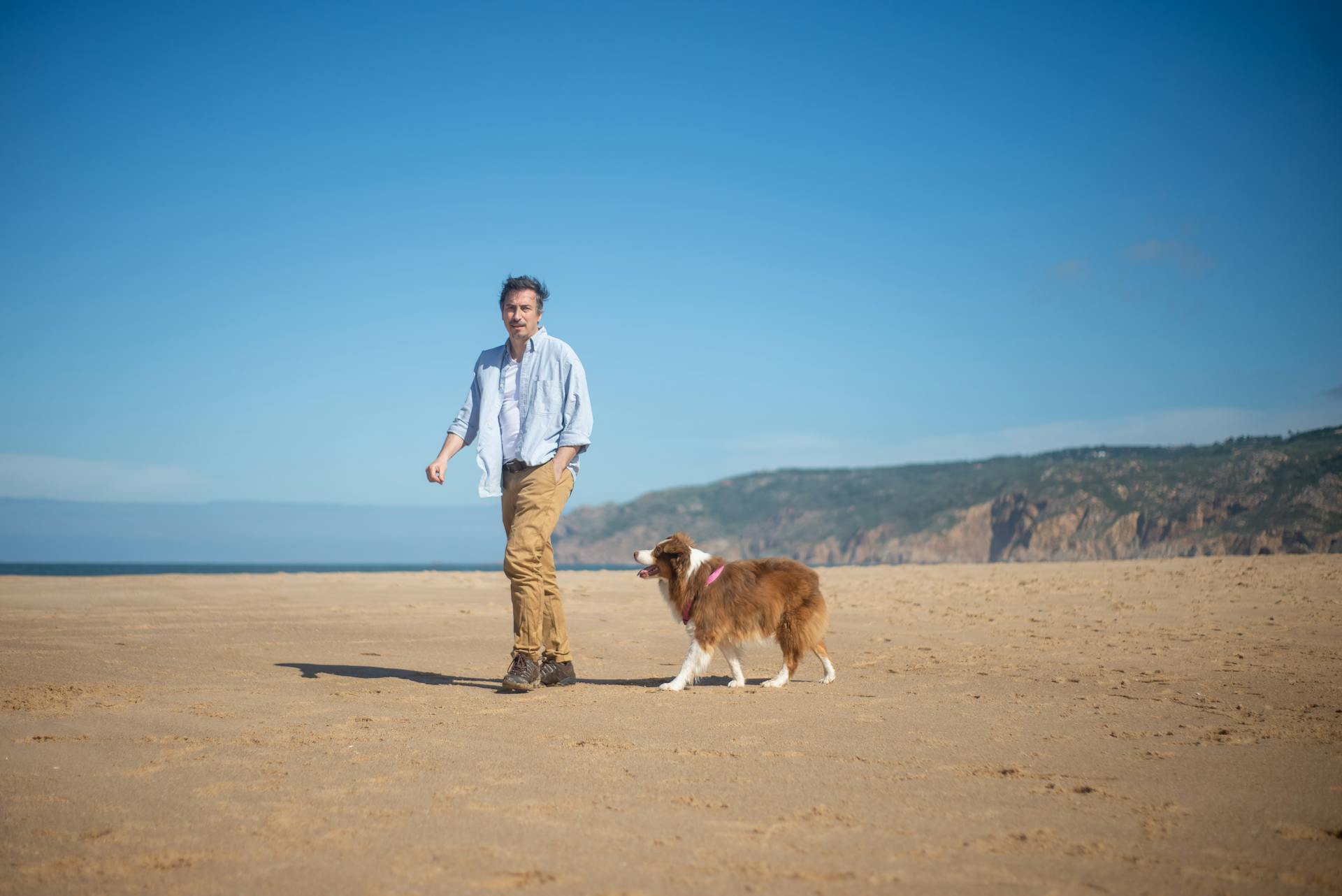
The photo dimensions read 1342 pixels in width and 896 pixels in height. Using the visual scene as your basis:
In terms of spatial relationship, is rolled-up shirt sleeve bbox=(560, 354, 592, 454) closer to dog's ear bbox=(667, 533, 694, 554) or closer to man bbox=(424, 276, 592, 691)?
man bbox=(424, 276, 592, 691)

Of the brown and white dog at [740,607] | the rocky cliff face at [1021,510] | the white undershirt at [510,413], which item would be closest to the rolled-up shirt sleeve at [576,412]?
the white undershirt at [510,413]

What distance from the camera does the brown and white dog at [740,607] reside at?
700 centimetres

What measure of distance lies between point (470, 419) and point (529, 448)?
665mm

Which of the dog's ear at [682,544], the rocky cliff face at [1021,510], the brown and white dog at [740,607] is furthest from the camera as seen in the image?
the rocky cliff face at [1021,510]

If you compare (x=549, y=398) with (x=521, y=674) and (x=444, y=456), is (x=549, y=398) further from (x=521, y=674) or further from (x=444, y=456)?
(x=521, y=674)

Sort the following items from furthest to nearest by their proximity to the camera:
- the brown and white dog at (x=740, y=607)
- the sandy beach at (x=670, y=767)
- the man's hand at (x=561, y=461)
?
1. the brown and white dog at (x=740, y=607)
2. the man's hand at (x=561, y=461)
3. the sandy beach at (x=670, y=767)

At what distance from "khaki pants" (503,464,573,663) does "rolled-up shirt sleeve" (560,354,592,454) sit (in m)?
0.25

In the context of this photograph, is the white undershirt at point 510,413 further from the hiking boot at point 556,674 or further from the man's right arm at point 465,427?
the hiking boot at point 556,674

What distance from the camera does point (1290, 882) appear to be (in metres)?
2.79

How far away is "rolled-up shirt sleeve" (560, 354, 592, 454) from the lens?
680 cm

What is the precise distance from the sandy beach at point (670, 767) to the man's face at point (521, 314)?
2.63 meters

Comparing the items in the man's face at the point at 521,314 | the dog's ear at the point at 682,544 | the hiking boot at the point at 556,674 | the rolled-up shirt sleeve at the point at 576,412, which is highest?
the man's face at the point at 521,314

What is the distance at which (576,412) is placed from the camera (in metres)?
6.83

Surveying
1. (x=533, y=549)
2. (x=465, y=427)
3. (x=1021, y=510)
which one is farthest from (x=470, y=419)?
(x=1021, y=510)
